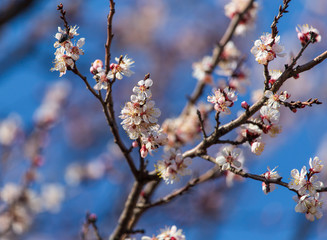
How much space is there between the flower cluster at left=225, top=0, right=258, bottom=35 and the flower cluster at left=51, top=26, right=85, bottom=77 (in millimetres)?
2065

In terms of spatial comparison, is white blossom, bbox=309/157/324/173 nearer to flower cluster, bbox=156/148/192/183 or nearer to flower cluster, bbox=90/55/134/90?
flower cluster, bbox=156/148/192/183

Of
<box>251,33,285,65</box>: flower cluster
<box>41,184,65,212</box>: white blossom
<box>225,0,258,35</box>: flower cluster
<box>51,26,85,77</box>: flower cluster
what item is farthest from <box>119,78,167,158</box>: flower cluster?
<box>41,184,65,212</box>: white blossom

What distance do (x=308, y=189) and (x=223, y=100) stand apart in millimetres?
615

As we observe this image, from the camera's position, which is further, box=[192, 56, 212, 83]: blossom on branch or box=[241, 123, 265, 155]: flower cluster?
box=[192, 56, 212, 83]: blossom on branch

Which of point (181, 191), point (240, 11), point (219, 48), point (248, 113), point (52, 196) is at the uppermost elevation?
point (52, 196)

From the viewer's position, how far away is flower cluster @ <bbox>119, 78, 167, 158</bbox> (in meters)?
1.80

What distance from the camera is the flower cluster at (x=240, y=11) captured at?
351 centimetres

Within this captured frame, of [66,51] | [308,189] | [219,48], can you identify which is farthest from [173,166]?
[219,48]

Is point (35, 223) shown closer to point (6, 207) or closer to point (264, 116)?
point (6, 207)

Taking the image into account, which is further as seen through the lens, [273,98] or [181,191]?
[181,191]

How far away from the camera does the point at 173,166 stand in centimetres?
201

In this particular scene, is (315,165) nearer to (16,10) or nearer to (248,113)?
(248,113)

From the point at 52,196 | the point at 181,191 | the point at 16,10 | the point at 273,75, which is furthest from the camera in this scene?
the point at 52,196

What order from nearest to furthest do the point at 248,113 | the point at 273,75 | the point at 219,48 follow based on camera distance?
the point at 248,113, the point at 273,75, the point at 219,48
